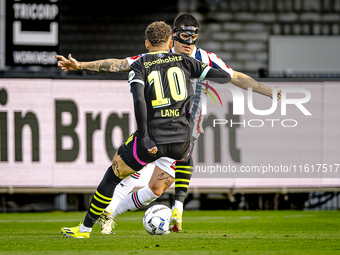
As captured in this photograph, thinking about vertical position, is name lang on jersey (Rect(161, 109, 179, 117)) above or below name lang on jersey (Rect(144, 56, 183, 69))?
below

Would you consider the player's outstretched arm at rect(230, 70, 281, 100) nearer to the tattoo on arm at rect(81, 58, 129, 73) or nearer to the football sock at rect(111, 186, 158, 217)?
the tattoo on arm at rect(81, 58, 129, 73)

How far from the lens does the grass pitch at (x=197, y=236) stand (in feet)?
17.2

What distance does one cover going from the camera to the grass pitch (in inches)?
206

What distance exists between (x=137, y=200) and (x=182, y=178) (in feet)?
1.77

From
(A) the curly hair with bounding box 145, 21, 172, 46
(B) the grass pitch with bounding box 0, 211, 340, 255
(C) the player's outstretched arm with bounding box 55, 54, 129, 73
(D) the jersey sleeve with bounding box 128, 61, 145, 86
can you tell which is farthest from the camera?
(C) the player's outstretched arm with bounding box 55, 54, 129, 73

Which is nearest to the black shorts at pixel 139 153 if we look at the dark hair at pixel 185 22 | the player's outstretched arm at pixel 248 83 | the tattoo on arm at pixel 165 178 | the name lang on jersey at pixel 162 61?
the name lang on jersey at pixel 162 61

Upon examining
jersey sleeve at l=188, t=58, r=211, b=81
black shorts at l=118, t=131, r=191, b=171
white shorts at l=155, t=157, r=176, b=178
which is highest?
jersey sleeve at l=188, t=58, r=211, b=81

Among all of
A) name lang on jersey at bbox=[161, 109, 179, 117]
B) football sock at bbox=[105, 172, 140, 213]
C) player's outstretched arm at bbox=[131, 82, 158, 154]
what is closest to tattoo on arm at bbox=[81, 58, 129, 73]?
player's outstretched arm at bbox=[131, 82, 158, 154]

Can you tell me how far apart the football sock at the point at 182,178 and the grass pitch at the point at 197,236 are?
17.5 inches

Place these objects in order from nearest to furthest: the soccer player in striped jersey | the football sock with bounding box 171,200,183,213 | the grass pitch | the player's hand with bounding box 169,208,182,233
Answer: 1. the grass pitch
2. the player's hand with bounding box 169,208,182,233
3. the football sock with bounding box 171,200,183,213
4. the soccer player in striped jersey

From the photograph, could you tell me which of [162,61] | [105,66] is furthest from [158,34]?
[105,66]

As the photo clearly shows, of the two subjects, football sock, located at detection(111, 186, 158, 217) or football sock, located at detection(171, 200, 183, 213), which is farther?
football sock, located at detection(111, 186, 158, 217)

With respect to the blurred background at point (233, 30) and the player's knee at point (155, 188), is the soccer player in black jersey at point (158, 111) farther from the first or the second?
the blurred background at point (233, 30)

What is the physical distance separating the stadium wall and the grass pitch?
2.00 feet
